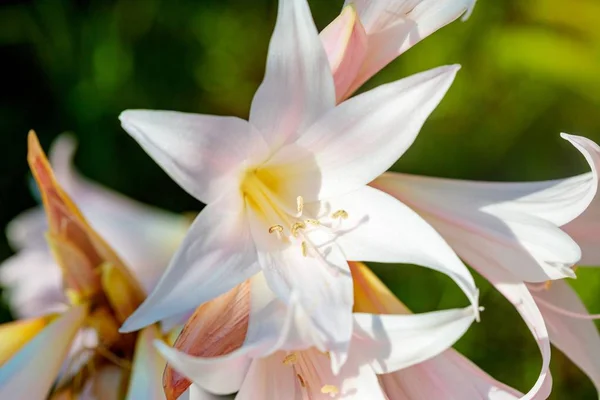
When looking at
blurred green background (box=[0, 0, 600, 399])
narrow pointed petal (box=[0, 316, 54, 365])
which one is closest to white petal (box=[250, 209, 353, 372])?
narrow pointed petal (box=[0, 316, 54, 365])

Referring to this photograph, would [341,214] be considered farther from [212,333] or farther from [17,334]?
[17,334]

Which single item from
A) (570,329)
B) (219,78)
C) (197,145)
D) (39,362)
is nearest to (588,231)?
(570,329)

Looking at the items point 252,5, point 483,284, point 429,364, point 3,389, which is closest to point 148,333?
point 3,389

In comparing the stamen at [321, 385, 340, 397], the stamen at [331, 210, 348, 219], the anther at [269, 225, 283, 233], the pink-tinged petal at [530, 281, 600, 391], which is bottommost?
the pink-tinged petal at [530, 281, 600, 391]

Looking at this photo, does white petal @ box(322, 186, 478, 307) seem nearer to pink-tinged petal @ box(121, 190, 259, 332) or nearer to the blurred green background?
pink-tinged petal @ box(121, 190, 259, 332)

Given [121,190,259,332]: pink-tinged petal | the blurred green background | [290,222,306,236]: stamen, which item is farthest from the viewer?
the blurred green background

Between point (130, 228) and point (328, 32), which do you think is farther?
point (130, 228)

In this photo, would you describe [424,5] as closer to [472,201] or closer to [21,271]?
[472,201]
